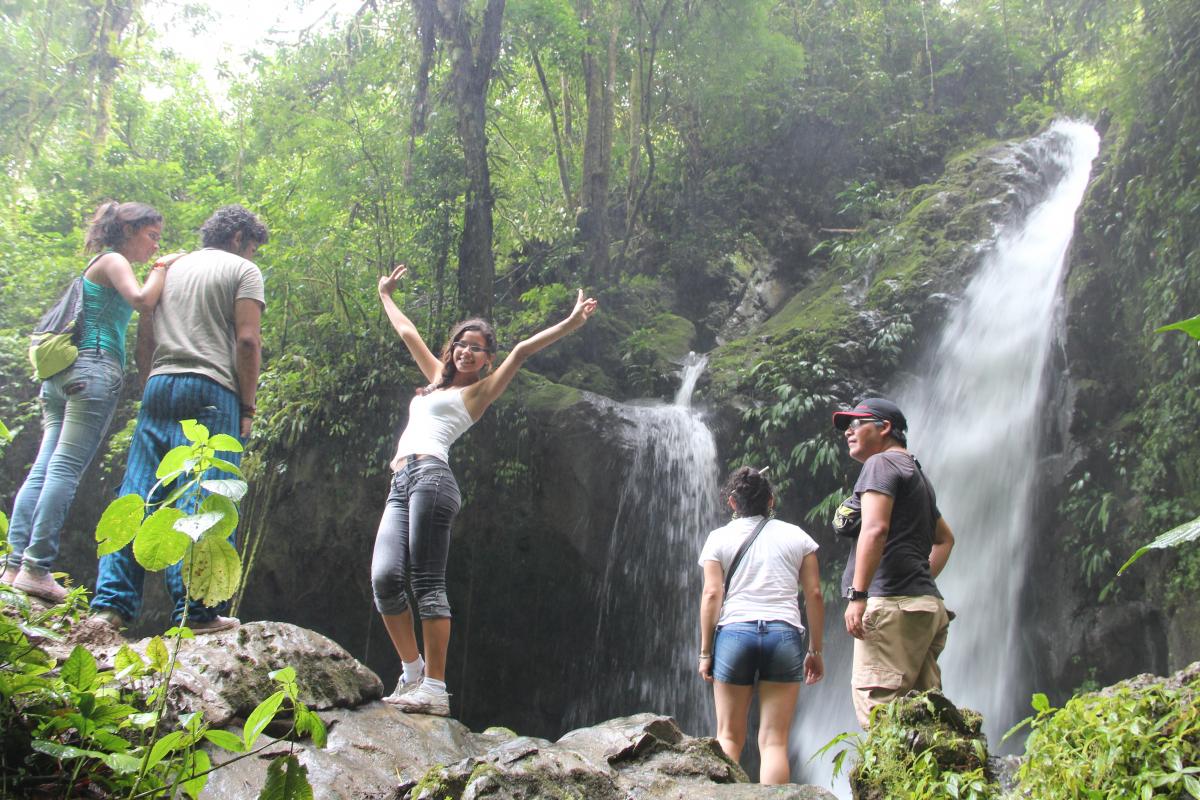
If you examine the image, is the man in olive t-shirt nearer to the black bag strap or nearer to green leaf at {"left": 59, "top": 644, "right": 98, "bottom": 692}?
green leaf at {"left": 59, "top": 644, "right": 98, "bottom": 692}

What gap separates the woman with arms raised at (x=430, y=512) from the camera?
356cm

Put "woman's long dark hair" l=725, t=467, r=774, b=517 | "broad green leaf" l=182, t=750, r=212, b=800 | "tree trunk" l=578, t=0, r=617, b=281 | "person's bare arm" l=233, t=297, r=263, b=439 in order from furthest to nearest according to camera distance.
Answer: "tree trunk" l=578, t=0, r=617, b=281
"woman's long dark hair" l=725, t=467, r=774, b=517
"person's bare arm" l=233, t=297, r=263, b=439
"broad green leaf" l=182, t=750, r=212, b=800

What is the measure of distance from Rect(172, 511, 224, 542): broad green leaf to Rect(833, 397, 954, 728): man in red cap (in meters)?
2.41

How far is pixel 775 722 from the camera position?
138 inches

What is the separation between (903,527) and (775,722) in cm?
97

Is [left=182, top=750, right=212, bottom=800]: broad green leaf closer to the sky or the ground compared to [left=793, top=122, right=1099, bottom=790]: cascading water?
closer to the ground

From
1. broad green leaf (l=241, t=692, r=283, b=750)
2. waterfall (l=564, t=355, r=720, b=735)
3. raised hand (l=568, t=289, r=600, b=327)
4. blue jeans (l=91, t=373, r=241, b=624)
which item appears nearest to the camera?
broad green leaf (l=241, t=692, r=283, b=750)

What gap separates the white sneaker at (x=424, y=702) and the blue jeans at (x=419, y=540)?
343 mm

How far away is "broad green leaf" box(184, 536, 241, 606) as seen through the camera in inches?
75.4

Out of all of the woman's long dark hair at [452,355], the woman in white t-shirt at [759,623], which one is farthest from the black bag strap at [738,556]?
the woman's long dark hair at [452,355]

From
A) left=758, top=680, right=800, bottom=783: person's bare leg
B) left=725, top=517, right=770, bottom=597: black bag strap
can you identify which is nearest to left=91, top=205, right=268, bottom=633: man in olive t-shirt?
left=725, top=517, right=770, bottom=597: black bag strap

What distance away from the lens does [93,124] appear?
13570 millimetres

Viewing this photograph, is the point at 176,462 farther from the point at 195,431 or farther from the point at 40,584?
the point at 40,584

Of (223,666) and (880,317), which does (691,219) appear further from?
(223,666)
